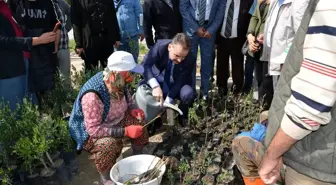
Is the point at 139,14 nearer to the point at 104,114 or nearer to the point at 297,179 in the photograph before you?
the point at 104,114

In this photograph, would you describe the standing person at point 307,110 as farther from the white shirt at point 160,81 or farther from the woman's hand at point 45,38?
the woman's hand at point 45,38

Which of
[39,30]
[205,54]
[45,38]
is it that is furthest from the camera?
[205,54]

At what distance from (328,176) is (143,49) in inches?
272

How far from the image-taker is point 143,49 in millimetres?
8102

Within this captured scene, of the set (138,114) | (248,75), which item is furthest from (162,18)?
(138,114)

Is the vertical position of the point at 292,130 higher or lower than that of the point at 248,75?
higher

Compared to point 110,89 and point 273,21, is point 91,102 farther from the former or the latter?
point 273,21

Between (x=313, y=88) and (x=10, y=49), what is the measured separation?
2.89m

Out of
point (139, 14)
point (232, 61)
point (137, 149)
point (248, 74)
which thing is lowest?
point (137, 149)

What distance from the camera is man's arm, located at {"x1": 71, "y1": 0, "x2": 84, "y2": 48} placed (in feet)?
13.3

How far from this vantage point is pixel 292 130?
4.48 ft

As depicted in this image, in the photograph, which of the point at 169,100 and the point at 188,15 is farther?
the point at 188,15

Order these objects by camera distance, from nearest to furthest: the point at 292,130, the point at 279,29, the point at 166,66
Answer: the point at 292,130
the point at 279,29
the point at 166,66

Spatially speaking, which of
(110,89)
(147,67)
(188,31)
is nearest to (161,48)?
(147,67)
